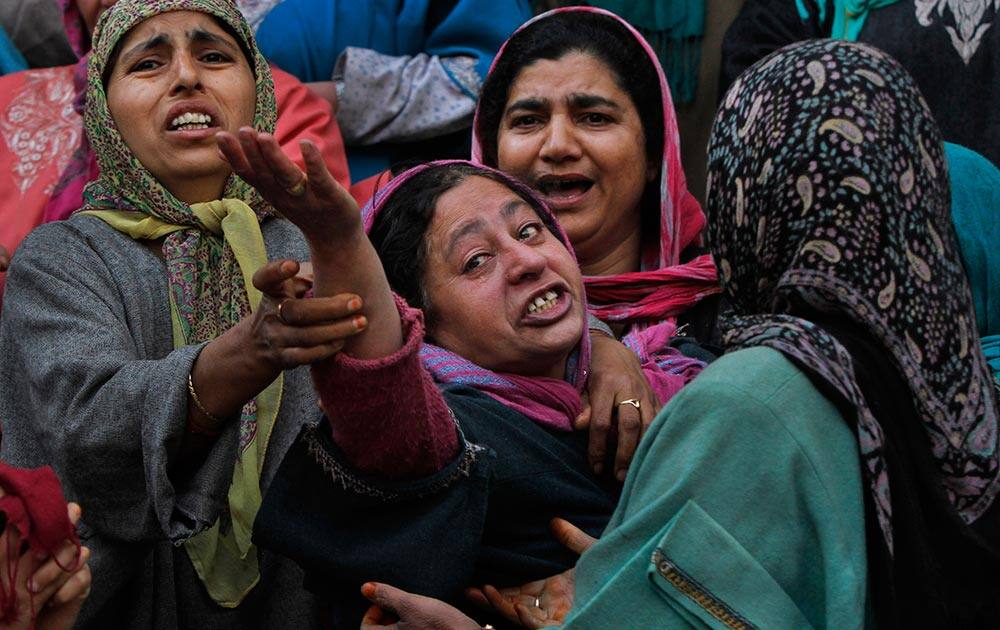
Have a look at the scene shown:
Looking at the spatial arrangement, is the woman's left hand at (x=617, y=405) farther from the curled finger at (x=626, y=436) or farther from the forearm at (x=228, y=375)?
the forearm at (x=228, y=375)

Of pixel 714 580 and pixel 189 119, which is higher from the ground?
pixel 714 580

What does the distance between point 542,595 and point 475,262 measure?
644 mm

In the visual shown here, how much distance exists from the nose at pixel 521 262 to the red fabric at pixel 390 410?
1.37ft

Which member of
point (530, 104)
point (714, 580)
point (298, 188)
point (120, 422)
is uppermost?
point (298, 188)

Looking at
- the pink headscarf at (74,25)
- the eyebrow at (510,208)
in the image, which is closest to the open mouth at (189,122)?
the eyebrow at (510,208)

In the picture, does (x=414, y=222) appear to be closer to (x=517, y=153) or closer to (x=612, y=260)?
(x=517, y=153)

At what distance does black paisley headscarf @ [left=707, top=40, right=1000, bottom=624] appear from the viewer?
69.4 inches

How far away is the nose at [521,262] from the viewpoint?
2600mm

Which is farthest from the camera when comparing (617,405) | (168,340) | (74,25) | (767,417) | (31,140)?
(74,25)

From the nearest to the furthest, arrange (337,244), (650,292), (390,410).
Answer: (337,244) → (390,410) → (650,292)

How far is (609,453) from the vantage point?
8.43 feet

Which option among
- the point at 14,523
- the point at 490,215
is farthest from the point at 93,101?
the point at 14,523

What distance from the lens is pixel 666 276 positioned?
350 cm

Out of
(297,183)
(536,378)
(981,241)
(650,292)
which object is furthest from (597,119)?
(297,183)
